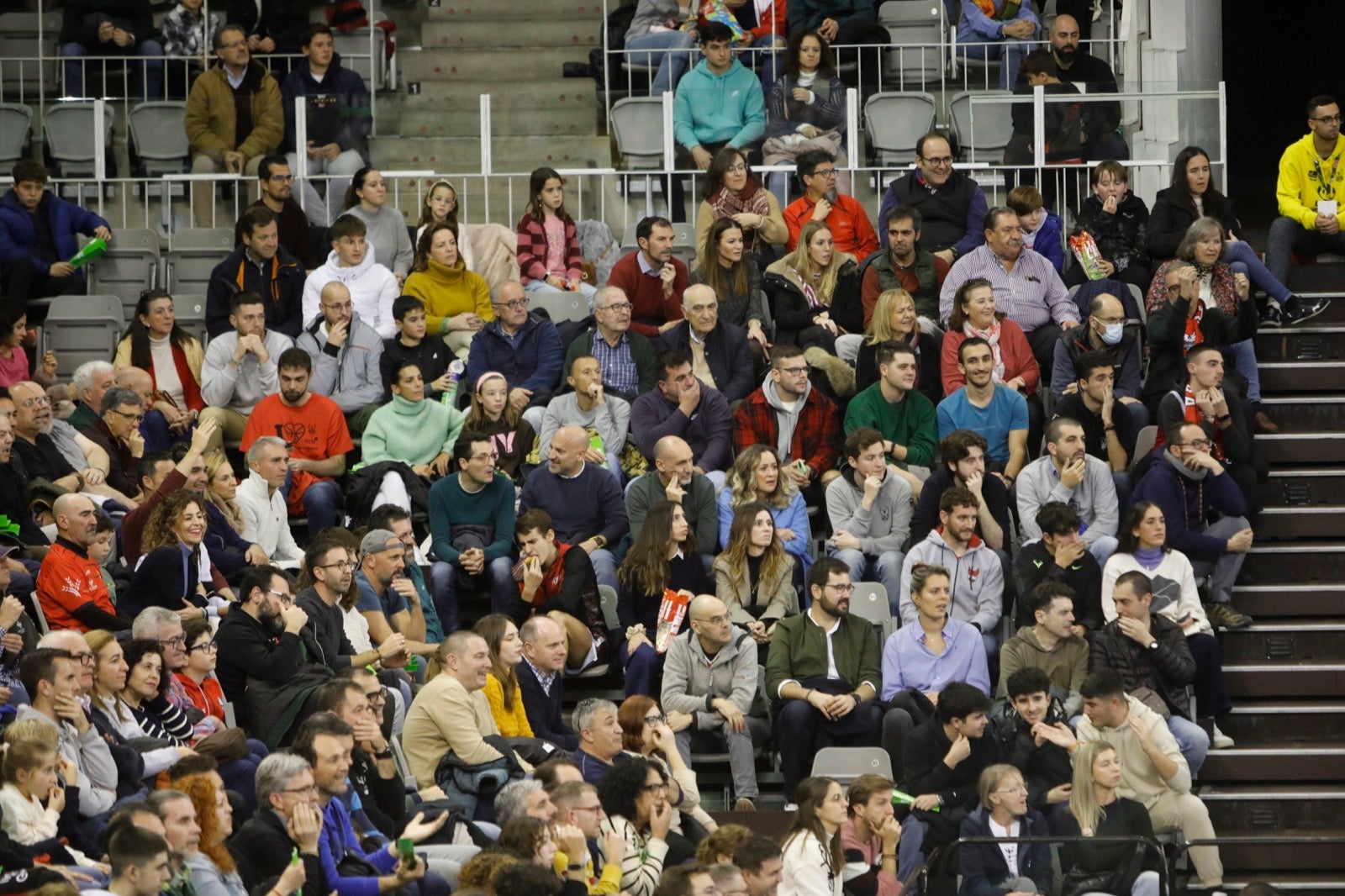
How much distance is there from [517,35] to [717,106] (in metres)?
2.57

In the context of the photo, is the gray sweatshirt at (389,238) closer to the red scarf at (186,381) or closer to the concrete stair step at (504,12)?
the red scarf at (186,381)

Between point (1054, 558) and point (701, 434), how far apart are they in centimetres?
193

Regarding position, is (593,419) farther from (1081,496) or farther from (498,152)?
(498,152)

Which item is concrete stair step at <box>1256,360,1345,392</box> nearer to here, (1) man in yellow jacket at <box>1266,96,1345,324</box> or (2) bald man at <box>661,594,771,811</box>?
(1) man in yellow jacket at <box>1266,96,1345,324</box>

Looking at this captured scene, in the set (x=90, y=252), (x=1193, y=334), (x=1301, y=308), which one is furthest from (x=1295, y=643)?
(x=90, y=252)

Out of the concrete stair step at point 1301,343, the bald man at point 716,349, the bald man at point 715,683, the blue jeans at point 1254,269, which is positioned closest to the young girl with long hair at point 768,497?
the bald man at point 715,683

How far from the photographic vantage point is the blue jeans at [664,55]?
15.2 metres

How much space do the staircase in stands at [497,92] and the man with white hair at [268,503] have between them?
142 inches

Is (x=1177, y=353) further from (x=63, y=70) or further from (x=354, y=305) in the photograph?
(x=63, y=70)

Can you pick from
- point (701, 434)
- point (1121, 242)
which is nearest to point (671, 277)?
point (701, 434)

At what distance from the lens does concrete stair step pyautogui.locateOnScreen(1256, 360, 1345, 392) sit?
43.5 ft

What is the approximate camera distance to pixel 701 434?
12320 mm

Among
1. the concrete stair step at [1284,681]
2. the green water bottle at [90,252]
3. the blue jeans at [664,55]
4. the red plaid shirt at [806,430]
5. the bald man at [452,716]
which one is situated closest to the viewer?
the bald man at [452,716]

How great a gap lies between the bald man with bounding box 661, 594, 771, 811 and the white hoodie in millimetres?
3296
